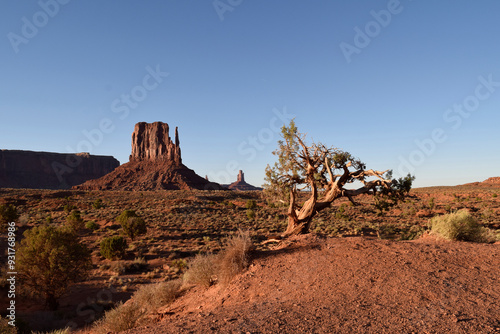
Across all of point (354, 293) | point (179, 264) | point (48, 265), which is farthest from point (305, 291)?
point (179, 264)

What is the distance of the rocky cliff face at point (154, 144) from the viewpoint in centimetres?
12694

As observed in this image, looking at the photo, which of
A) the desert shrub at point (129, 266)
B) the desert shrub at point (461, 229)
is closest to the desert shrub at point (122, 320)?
the desert shrub at point (461, 229)

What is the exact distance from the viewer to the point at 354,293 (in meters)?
6.50

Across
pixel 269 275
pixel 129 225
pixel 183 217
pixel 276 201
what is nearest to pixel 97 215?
pixel 183 217

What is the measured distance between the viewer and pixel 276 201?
12.6 metres

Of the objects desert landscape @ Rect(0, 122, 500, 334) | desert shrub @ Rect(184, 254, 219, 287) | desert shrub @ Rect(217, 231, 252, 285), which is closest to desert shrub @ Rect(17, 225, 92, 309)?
desert landscape @ Rect(0, 122, 500, 334)

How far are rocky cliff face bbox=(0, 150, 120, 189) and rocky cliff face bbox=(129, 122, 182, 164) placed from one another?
5311cm

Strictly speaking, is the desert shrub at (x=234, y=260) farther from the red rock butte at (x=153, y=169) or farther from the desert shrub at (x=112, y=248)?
the red rock butte at (x=153, y=169)

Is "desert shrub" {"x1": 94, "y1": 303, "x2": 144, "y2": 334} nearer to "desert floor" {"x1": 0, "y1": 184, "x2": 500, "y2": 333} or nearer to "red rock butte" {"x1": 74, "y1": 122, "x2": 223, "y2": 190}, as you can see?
"desert floor" {"x1": 0, "y1": 184, "x2": 500, "y2": 333}

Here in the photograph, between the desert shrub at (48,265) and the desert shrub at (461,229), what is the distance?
1717 centimetres

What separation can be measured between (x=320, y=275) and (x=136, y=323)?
5.20m

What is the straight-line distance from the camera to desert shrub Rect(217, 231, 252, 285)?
336 inches

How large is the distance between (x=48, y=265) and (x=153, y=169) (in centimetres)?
10626


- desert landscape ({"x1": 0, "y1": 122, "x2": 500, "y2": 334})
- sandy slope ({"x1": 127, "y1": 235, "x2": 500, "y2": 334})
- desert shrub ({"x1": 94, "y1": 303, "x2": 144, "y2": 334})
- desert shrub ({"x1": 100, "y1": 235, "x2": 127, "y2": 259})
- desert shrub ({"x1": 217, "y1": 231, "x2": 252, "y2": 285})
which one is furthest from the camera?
desert shrub ({"x1": 100, "y1": 235, "x2": 127, "y2": 259})
